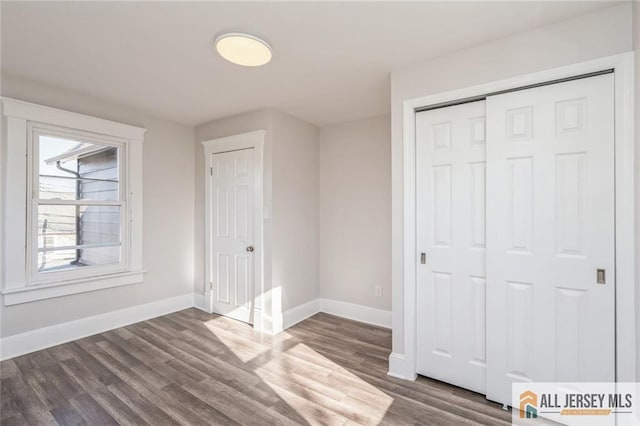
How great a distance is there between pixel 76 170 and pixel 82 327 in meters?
1.68

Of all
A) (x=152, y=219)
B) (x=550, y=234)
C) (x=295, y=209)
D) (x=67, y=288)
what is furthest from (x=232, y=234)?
(x=550, y=234)

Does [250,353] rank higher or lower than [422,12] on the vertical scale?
lower

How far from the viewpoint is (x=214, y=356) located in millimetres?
2742

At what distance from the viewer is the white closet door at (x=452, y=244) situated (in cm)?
218

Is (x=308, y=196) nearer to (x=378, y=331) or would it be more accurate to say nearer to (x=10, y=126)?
(x=378, y=331)

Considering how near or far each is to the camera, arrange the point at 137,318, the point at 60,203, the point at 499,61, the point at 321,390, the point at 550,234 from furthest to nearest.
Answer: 1. the point at 137,318
2. the point at 60,203
3. the point at 321,390
4. the point at 499,61
5. the point at 550,234

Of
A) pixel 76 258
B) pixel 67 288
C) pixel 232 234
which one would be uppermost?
pixel 232 234

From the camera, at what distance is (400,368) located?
94.0 inches

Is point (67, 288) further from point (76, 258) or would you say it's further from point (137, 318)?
point (137, 318)

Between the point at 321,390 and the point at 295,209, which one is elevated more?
the point at 295,209

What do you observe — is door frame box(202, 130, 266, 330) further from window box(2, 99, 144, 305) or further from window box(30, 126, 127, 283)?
window box(30, 126, 127, 283)

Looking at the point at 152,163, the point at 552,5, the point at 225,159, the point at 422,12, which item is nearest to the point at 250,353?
the point at 225,159

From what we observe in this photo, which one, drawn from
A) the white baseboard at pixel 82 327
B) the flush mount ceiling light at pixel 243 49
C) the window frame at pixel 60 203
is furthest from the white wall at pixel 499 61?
the window frame at pixel 60 203

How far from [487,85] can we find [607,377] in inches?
78.3
